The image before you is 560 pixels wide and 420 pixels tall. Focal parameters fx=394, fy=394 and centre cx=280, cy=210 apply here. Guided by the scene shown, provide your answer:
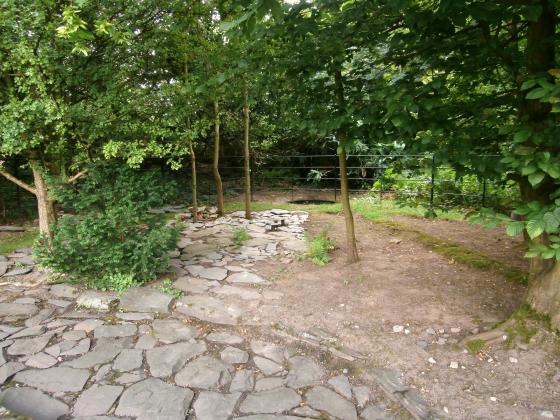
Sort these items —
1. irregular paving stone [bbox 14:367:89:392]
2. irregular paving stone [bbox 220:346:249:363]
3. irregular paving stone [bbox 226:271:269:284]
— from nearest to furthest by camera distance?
irregular paving stone [bbox 14:367:89:392] → irregular paving stone [bbox 220:346:249:363] → irregular paving stone [bbox 226:271:269:284]

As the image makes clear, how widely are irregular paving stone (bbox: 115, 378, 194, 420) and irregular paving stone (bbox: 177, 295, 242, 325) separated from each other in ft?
3.04

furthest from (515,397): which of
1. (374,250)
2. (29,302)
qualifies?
(29,302)

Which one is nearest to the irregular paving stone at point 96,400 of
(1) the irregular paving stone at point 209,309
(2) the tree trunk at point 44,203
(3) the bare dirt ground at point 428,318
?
(1) the irregular paving stone at point 209,309

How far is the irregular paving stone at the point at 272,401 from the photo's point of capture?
8.13 feet

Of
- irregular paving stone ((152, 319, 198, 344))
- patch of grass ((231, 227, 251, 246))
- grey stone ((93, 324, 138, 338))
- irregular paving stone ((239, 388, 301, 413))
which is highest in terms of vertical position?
patch of grass ((231, 227, 251, 246))

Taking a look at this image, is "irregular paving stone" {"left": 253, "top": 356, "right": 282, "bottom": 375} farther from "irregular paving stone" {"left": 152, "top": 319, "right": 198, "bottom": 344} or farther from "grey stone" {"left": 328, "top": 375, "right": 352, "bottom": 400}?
"irregular paving stone" {"left": 152, "top": 319, "right": 198, "bottom": 344}

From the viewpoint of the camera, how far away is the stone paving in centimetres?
249

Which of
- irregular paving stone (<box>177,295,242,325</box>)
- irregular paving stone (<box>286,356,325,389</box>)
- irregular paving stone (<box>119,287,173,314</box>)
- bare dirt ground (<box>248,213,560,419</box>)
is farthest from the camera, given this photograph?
irregular paving stone (<box>119,287,173,314</box>)

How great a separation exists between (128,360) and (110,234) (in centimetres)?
159

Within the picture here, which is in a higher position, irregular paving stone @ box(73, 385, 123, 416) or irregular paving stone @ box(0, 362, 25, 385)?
irregular paving stone @ box(0, 362, 25, 385)

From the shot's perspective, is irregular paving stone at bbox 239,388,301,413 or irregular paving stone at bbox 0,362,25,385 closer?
irregular paving stone at bbox 239,388,301,413

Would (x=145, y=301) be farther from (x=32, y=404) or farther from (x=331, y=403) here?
(x=331, y=403)

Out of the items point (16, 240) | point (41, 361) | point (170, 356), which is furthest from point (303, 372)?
point (16, 240)

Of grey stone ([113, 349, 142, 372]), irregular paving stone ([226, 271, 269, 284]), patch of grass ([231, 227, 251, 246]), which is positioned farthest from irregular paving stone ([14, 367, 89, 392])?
patch of grass ([231, 227, 251, 246])
